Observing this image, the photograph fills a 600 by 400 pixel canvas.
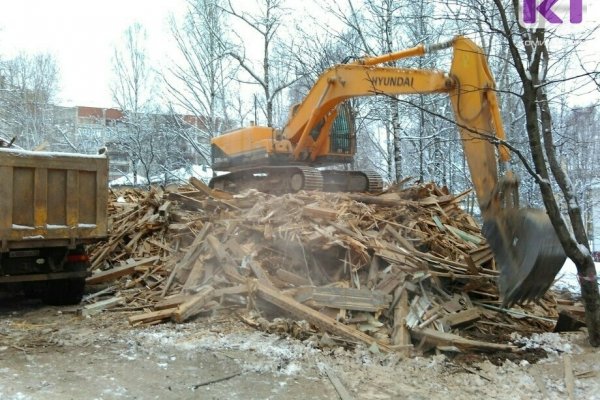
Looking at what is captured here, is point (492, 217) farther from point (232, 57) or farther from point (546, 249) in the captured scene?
point (232, 57)

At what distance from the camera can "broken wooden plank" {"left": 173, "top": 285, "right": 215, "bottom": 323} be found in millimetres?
6633

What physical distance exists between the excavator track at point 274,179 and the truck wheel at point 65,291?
5447 mm

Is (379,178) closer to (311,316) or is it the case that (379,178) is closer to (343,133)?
(343,133)

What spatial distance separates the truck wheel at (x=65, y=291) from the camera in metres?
7.78

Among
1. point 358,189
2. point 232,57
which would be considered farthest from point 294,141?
point 232,57

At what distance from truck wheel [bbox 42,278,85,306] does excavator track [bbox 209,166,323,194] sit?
5447 mm

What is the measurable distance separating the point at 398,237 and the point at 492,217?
204cm

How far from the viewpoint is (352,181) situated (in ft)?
43.3

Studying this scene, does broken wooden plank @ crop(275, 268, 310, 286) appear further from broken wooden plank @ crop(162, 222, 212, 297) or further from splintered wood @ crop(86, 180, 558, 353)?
broken wooden plank @ crop(162, 222, 212, 297)

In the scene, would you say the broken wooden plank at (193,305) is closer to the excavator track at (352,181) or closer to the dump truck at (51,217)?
the dump truck at (51,217)

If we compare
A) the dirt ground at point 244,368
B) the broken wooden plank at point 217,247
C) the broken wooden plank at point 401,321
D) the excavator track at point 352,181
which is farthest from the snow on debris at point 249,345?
the excavator track at point 352,181

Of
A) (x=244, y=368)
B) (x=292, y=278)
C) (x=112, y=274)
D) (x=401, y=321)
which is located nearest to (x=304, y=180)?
(x=292, y=278)

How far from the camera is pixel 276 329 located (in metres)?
6.20

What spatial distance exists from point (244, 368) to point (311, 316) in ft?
4.17
